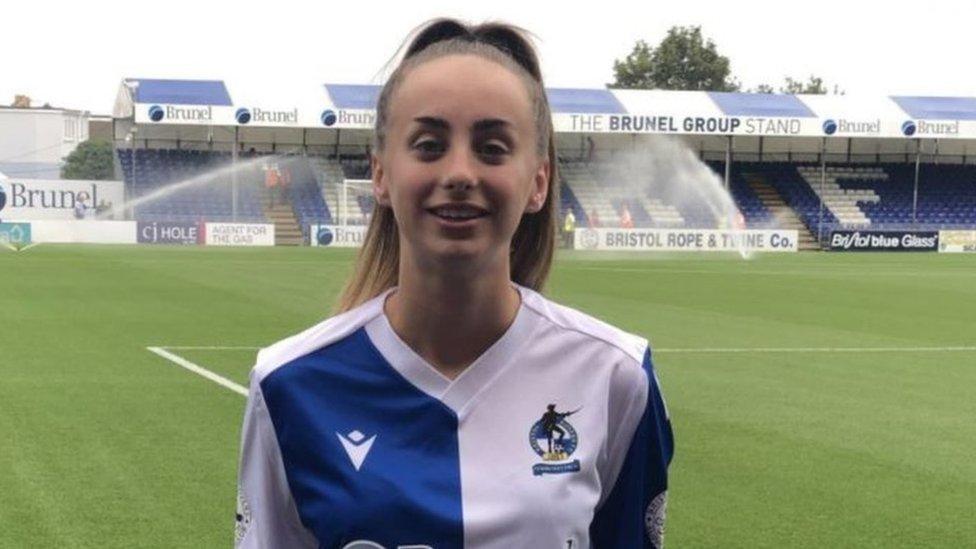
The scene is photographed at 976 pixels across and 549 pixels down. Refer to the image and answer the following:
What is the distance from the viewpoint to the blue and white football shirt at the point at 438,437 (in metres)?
2.22

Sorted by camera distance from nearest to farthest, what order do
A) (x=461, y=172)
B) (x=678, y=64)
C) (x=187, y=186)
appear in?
(x=461, y=172)
(x=187, y=186)
(x=678, y=64)

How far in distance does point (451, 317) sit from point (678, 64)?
91.7m

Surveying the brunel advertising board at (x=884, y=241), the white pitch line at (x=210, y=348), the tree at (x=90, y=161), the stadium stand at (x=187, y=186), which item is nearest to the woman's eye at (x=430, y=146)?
the white pitch line at (x=210, y=348)

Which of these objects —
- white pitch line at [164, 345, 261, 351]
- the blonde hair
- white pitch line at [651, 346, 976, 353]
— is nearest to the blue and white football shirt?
the blonde hair

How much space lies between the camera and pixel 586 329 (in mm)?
2350

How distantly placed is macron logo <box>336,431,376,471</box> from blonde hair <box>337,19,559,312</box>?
335mm

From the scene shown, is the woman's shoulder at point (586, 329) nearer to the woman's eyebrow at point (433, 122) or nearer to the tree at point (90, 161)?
the woman's eyebrow at point (433, 122)

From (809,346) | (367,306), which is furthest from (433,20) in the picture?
(809,346)

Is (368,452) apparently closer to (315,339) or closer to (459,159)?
(315,339)

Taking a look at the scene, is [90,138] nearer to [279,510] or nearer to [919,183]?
[919,183]

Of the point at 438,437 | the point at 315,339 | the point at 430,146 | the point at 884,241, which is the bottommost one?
the point at 884,241

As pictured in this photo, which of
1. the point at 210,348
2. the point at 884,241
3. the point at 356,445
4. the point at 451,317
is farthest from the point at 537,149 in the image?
the point at 884,241

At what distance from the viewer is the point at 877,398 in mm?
11812

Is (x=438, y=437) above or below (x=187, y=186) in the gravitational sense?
above
